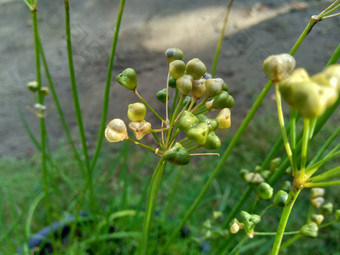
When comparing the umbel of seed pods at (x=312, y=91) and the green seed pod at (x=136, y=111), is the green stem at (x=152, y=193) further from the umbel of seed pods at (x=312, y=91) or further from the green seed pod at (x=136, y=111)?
the umbel of seed pods at (x=312, y=91)

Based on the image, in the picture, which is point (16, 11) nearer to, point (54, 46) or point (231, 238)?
point (54, 46)

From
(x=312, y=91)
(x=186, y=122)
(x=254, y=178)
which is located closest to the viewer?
(x=312, y=91)

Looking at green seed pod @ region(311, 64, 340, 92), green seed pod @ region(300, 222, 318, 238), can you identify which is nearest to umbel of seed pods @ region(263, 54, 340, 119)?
green seed pod @ region(311, 64, 340, 92)

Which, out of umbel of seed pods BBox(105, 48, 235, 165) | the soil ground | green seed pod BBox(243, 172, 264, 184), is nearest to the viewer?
umbel of seed pods BBox(105, 48, 235, 165)

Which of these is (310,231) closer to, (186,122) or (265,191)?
(265,191)

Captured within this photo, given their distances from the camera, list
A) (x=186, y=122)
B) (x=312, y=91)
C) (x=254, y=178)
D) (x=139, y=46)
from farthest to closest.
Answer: (x=139, y=46) < (x=254, y=178) < (x=186, y=122) < (x=312, y=91)

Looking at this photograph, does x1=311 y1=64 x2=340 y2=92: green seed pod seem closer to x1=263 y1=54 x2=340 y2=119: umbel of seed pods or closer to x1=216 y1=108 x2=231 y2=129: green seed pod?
x1=263 y1=54 x2=340 y2=119: umbel of seed pods

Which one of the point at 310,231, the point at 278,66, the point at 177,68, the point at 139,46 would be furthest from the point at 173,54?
the point at 139,46
